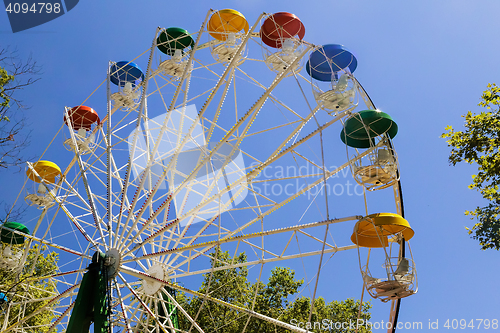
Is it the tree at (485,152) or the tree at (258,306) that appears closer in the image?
the tree at (485,152)

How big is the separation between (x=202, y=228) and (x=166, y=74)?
21.4 feet

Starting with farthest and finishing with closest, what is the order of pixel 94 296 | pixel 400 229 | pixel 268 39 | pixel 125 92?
pixel 125 92
pixel 268 39
pixel 94 296
pixel 400 229

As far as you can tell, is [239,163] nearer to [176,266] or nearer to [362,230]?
[176,266]

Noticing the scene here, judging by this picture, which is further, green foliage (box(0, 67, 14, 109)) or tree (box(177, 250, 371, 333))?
tree (box(177, 250, 371, 333))

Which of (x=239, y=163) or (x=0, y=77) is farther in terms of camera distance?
(x=239, y=163)

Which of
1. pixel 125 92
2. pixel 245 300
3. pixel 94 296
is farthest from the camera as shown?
pixel 245 300

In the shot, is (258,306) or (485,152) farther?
(258,306)

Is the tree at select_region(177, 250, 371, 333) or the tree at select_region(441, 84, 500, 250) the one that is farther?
the tree at select_region(177, 250, 371, 333)

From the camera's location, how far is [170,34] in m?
18.5

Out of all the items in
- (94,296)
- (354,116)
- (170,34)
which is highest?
(170,34)

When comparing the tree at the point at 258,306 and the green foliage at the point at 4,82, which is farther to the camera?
the tree at the point at 258,306

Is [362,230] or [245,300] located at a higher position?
[245,300]

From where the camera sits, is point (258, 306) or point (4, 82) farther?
point (258, 306)

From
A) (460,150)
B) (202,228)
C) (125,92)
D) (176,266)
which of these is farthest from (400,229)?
(125,92)
